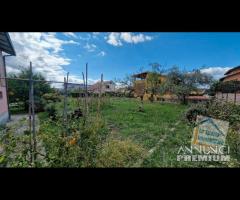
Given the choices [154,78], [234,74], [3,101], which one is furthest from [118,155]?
[154,78]

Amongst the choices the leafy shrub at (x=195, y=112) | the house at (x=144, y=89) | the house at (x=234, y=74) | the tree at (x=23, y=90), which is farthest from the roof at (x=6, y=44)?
the house at (x=234, y=74)

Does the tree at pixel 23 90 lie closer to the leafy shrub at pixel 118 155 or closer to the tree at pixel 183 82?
the leafy shrub at pixel 118 155

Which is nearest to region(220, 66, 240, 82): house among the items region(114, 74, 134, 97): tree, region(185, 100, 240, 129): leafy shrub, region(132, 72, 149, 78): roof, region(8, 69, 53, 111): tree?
region(185, 100, 240, 129): leafy shrub

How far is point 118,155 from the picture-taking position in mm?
2742

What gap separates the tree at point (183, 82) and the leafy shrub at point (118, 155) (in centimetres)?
773

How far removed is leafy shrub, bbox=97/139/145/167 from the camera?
101 inches

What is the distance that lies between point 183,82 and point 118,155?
955 centimetres

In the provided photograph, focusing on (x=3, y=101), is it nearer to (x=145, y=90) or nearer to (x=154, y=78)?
(x=145, y=90)
